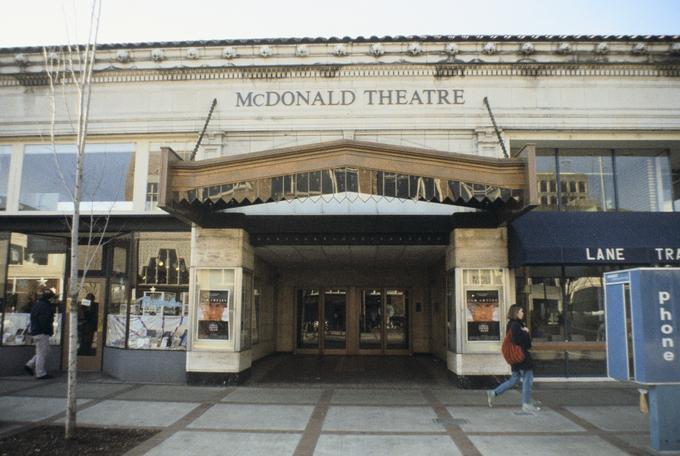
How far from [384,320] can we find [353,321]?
993mm

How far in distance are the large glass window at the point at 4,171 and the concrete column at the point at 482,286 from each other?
1026cm

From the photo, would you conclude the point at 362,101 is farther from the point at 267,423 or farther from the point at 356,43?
the point at 267,423

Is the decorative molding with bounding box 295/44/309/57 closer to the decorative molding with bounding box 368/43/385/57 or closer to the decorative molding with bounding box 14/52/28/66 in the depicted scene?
the decorative molding with bounding box 368/43/385/57

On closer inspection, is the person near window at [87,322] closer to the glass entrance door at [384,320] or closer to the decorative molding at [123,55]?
the decorative molding at [123,55]

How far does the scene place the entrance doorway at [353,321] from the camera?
1673cm

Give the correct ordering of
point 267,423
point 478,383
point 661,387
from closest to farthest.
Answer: point 661,387
point 267,423
point 478,383

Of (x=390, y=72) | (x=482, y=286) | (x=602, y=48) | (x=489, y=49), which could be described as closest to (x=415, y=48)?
(x=390, y=72)

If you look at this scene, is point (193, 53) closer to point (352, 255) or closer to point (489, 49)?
point (352, 255)

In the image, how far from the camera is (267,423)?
25.3 feet

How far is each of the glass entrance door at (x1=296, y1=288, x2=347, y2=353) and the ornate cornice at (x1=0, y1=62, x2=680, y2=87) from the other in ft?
25.1

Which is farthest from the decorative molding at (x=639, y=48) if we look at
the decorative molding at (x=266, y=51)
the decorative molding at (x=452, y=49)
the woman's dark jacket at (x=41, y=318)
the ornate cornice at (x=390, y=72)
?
the woman's dark jacket at (x=41, y=318)

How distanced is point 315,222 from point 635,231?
21.3ft

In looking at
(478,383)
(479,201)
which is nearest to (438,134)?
(479,201)

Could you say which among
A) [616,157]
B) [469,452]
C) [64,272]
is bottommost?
[469,452]
